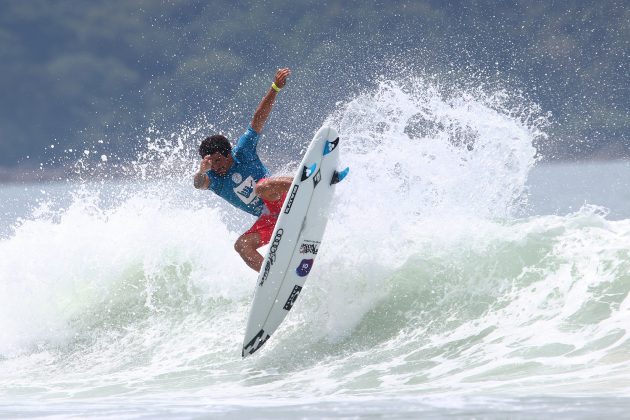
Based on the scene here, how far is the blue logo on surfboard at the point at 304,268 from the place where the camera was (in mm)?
8156

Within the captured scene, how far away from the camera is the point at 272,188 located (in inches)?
323

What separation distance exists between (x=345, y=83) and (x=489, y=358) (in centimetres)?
7354

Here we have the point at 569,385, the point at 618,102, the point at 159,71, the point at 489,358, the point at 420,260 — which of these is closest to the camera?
the point at 569,385

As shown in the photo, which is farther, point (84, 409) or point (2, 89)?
point (2, 89)

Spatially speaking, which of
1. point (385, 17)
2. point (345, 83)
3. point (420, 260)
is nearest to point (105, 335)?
point (420, 260)

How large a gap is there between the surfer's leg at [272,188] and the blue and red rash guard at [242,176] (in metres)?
0.10

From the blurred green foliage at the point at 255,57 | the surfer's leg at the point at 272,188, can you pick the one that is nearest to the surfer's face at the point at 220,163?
the surfer's leg at the point at 272,188

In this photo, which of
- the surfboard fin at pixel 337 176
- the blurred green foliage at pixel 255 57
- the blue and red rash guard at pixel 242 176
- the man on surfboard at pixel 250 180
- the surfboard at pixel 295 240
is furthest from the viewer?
the blurred green foliage at pixel 255 57

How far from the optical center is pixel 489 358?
24.4 ft

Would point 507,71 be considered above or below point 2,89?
below

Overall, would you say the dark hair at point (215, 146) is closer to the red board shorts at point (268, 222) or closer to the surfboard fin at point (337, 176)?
the red board shorts at point (268, 222)

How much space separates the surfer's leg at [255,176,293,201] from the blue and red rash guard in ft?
0.34

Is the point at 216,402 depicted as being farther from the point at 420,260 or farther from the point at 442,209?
the point at 442,209

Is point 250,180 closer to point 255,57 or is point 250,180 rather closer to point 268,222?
point 268,222
